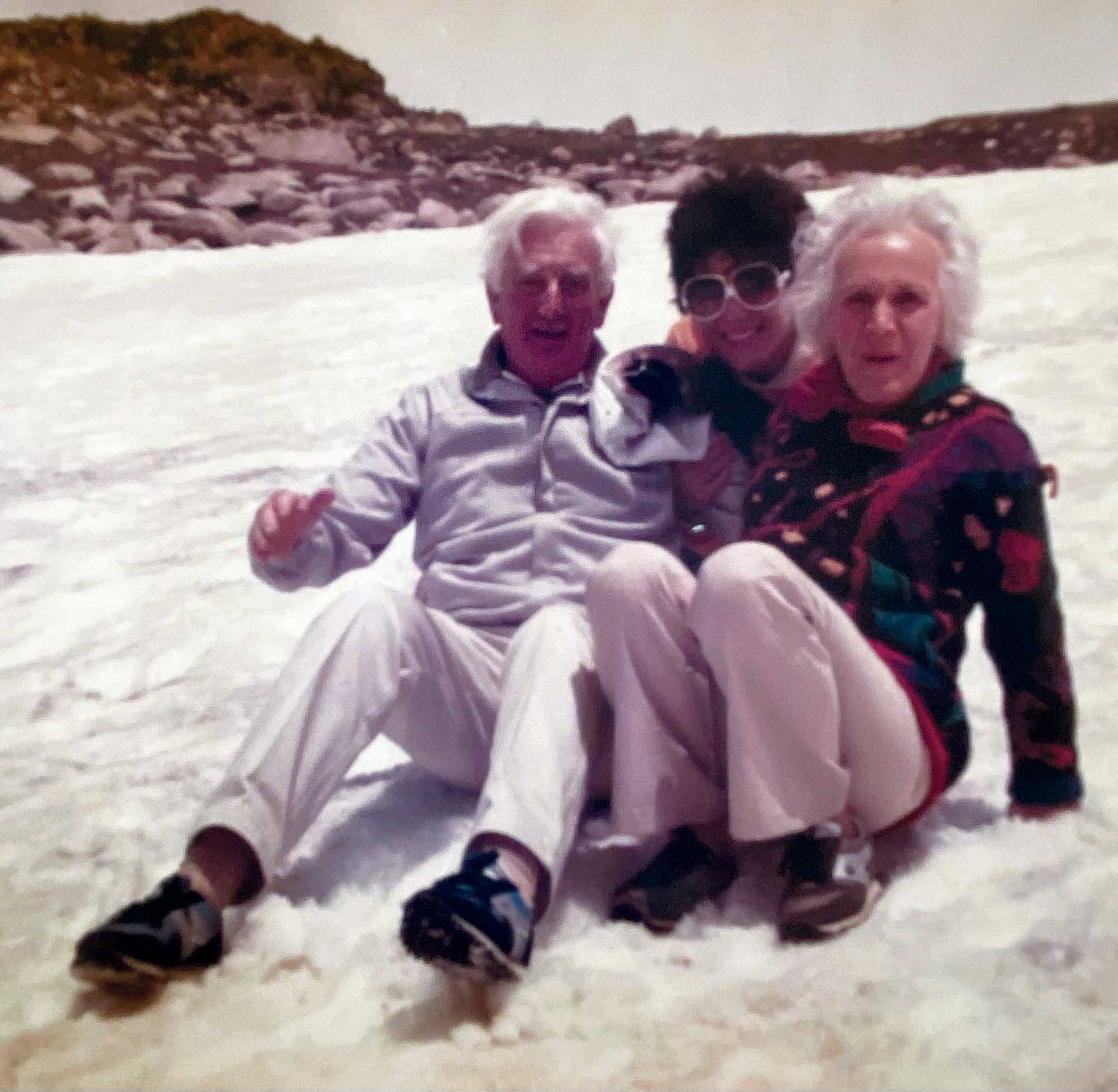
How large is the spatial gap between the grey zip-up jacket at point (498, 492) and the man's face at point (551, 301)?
0.07 feet

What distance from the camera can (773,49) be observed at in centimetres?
125

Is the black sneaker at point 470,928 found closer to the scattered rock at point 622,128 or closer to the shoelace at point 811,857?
the shoelace at point 811,857

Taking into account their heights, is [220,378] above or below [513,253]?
below

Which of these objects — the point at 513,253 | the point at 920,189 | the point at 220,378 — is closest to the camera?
the point at 920,189

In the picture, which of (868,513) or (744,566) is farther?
(868,513)

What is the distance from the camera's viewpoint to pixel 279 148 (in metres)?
2.00

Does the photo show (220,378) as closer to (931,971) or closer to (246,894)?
(246,894)

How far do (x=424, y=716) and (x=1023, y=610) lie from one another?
46cm

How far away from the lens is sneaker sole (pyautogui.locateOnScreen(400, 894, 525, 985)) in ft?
2.03

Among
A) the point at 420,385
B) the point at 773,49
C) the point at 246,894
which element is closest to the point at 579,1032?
the point at 246,894

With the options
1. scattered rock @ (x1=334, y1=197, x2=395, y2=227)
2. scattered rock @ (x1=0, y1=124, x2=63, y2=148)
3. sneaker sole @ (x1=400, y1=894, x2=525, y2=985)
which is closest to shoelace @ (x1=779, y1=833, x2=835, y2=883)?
sneaker sole @ (x1=400, y1=894, x2=525, y2=985)

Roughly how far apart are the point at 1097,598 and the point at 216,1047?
883 millimetres

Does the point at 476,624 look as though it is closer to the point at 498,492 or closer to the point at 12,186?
the point at 498,492

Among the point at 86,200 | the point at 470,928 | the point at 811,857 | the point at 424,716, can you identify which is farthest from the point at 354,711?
the point at 86,200
